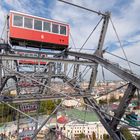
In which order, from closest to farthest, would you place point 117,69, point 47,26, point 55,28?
point 117,69 < point 47,26 < point 55,28

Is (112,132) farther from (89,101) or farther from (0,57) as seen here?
(0,57)

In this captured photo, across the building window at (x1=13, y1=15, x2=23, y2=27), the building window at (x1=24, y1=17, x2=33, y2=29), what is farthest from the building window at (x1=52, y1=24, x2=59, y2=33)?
the building window at (x1=13, y1=15, x2=23, y2=27)

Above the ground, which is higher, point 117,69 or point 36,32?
point 36,32

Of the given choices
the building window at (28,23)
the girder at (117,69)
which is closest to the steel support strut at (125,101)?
the girder at (117,69)

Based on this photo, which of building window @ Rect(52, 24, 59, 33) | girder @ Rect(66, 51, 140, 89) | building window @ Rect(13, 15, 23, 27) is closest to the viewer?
girder @ Rect(66, 51, 140, 89)

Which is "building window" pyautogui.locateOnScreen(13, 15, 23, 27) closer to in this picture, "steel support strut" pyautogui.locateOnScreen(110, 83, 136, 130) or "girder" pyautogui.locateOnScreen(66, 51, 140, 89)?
"girder" pyautogui.locateOnScreen(66, 51, 140, 89)

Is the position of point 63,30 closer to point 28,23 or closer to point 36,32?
point 36,32

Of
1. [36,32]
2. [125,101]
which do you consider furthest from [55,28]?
[125,101]

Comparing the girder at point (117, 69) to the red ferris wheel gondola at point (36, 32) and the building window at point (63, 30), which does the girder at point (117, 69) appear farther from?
the building window at point (63, 30)

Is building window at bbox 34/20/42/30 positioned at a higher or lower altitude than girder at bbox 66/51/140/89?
higher

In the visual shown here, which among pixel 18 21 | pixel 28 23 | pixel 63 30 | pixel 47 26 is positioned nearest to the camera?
pixel 18 21

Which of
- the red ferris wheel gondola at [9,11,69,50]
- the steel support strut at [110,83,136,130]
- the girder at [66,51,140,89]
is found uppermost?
the red ferris wheel gondola at [9,11,69,50]
